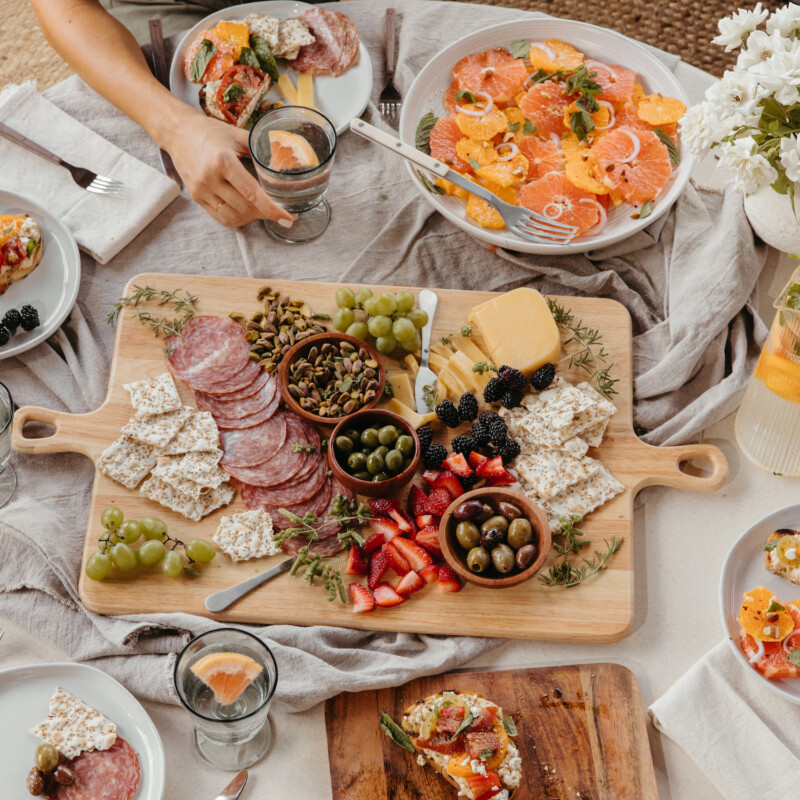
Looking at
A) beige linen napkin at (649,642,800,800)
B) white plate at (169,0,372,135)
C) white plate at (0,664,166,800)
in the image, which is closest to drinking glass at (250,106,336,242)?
white plate at (169,0,372,135)

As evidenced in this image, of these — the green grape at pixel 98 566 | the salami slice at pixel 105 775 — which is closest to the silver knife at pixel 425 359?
the green grape at pixel 98 566

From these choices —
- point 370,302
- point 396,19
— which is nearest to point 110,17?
point 396,19

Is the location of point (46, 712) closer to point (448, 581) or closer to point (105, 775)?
point (105, 775)

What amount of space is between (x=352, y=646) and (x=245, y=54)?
Result: 1.62m

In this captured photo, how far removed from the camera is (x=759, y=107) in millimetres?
1778

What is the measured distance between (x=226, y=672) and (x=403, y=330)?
91cm

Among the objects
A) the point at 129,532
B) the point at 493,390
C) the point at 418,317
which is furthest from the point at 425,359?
the point at 129,532

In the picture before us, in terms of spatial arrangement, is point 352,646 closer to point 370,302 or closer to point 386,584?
point 386,584

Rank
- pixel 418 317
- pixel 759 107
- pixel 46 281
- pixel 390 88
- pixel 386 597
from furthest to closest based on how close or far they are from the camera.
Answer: pixel 390 88
pixel 46 281
pixel 418 317
pixel 386 597
pixel 759 107

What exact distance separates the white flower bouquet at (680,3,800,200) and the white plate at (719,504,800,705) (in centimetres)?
77

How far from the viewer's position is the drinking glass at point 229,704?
184 cm

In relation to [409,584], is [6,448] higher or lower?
higher

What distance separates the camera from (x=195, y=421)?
7.38 ft

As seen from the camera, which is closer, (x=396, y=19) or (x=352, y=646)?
(x=352, y=646)
